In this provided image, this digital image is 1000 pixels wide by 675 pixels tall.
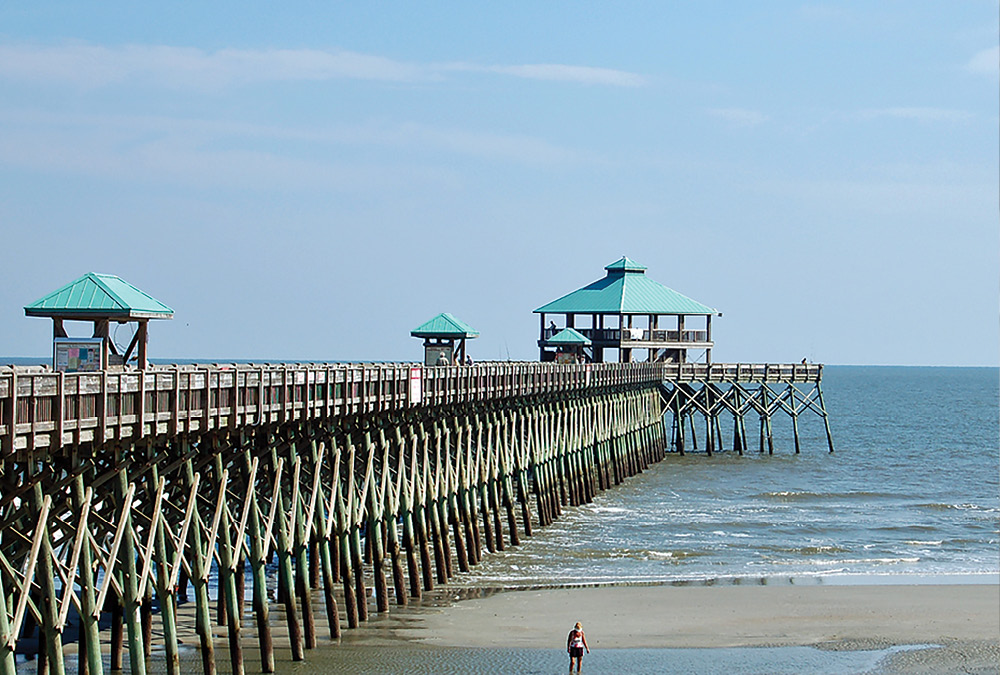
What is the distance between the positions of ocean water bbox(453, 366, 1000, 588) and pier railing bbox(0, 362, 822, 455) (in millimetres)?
4365

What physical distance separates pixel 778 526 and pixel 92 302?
25.9 m

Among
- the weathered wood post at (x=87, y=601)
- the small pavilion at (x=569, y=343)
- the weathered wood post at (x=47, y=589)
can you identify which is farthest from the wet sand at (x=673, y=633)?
the small pavilion at (x=569, y=343)

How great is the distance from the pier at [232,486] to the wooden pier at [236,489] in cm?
4

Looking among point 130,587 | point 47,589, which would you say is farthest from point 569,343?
point 47,589

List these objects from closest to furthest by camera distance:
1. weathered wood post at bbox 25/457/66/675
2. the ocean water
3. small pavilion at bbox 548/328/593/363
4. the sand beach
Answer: weathered wood post at bbox 25/457/66/675 → the sand beach → the ocean water → small pavilion at bbox 548/328/593/363

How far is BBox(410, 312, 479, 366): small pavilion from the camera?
4231 cm

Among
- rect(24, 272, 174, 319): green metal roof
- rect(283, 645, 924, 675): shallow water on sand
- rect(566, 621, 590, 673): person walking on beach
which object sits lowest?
rect(283, 645, 924, 675): shallow water on sand

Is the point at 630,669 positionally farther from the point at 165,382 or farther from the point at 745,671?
the point at 165,382

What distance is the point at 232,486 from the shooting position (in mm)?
24672

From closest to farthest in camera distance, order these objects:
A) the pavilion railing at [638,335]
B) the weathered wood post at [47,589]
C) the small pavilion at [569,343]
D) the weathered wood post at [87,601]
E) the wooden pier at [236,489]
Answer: the weathered wood post at [47,589], the wooden pier at [236,489], the weathered wood post at [87,601], the small pavilion at [569,343], the pavilion railing at [638,335]

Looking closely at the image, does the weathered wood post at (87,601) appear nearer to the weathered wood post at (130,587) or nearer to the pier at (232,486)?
the pier at (232,486)

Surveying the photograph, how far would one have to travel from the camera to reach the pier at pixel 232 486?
1673 centimetres

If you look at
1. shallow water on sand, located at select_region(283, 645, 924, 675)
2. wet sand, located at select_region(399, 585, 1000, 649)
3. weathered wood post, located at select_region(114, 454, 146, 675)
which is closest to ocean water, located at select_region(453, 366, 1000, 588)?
wet sand, located at select_region(399, 585, 1000, 649)

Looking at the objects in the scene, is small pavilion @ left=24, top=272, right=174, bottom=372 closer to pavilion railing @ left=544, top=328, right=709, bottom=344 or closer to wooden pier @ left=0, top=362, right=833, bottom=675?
wooden pier @ left=0, top=362, right=833, bottom=675
